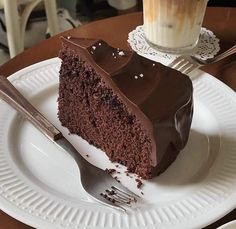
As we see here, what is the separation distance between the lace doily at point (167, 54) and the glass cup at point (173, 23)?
1cm

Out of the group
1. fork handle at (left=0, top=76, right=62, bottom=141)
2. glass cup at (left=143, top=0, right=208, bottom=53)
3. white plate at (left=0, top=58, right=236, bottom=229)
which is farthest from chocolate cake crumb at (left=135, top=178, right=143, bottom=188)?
glass cup at (left=143, top=0, right=208, bottom=53)

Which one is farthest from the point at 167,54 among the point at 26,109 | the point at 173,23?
the point at 26,109

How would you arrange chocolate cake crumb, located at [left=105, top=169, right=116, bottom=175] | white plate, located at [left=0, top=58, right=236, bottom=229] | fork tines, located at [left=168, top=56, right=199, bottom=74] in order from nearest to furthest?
white plate, located at [left=0, top=58, right=236, bottom=229]
chocolate cake crumb, located at [left=105, top=169, right=116, bottom=175]
fork tines, located at [left=168, top=56, right=199, bottom=74]

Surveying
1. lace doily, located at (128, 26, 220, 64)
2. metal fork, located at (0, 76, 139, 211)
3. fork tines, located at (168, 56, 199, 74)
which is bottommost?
lace doily, located at (128, 26, 220, 64)

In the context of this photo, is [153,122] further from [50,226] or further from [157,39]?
[157,39]

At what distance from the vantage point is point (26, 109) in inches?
35.2

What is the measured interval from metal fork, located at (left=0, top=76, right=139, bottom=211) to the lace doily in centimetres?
31

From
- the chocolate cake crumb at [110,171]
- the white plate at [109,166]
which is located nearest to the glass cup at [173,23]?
the white plate at [109,166]

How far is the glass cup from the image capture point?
3.50 ft

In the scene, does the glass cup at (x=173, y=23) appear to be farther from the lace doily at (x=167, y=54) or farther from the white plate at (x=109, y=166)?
the white plate at (x=109, y=166)

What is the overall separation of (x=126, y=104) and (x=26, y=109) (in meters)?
0.21

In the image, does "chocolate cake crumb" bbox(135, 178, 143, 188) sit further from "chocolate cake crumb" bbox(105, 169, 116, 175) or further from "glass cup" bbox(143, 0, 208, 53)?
"glass cup" bbox(143, 0, 208, 53)

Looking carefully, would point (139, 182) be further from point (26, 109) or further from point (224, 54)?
point (224, 54)

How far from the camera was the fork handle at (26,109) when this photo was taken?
86cm
